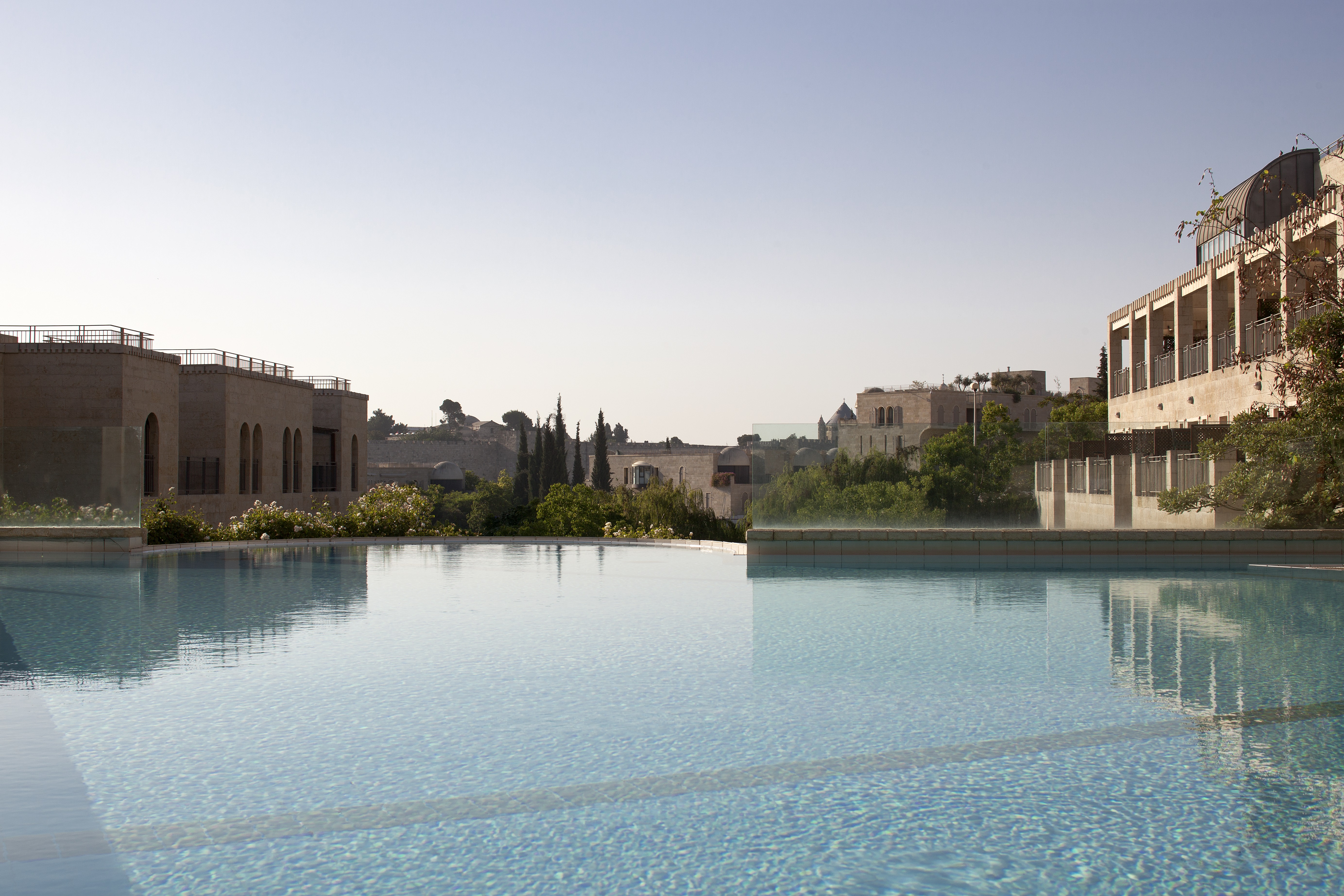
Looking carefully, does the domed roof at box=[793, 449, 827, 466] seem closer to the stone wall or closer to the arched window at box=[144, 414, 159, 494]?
the stone wall

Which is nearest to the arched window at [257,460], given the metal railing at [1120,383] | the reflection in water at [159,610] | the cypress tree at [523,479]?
the reflection in water at [159,610]

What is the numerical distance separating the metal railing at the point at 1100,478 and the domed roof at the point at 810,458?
414 centimetres

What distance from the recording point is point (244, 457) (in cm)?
3675

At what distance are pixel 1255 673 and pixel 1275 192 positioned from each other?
21.5 metres

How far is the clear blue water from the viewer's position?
4.23 m

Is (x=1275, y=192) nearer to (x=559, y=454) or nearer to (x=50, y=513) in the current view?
(x=50, y=513)

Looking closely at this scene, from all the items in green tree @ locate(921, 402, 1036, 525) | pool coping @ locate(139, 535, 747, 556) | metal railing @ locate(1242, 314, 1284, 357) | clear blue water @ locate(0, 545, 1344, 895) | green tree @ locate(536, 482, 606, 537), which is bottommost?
clear blue water @ locate(0, 545, 1344, 895)

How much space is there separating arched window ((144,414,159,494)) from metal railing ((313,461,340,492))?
11.8 meters

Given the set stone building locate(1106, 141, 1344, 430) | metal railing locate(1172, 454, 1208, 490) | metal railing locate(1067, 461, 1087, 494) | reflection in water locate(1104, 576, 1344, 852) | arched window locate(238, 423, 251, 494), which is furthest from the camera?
arched window locate(238, 423, 251, 494)

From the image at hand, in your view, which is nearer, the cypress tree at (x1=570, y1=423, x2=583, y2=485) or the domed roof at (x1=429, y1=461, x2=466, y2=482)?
the cypress tree at (x1=570, y1=423, x2=583, y2=485)

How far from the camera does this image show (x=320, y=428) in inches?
1735

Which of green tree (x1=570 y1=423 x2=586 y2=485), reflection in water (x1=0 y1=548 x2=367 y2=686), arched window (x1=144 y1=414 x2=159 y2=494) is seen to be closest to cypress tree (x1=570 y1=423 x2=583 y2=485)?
green tree (x1=570 y1=423 x2=586 y2=485)

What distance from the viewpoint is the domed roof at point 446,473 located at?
8606 centimetres

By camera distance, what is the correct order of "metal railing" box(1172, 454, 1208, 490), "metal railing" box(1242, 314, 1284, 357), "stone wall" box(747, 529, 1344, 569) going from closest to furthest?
1. "stone wall" box(747, 529, 1344, 569)
2. "metal railing" box(1172, 454, 1208, 490)
3. "metal railing" box(1242, 314, 1284, 357)
